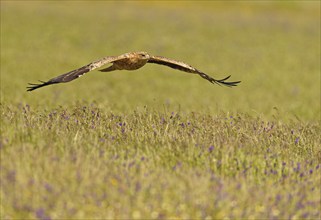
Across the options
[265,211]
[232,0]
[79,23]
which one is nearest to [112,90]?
[265,211]

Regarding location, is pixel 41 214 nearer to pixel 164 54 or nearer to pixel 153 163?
pixel 153 163

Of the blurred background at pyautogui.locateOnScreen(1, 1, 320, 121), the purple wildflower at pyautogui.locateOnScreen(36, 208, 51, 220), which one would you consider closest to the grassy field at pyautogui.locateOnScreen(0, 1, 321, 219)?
the purple wildflower at pyautogui.locateOnScreen(36, 208, 51, 220)

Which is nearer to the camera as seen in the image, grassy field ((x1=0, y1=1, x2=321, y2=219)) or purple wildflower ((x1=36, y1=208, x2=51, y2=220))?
purple wildflower ((x1=36, y1=208, x2=51, y2=220))

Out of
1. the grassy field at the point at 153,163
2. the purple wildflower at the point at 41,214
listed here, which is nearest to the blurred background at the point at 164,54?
the grassy field at the point at 153,163

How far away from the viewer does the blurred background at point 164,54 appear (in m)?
15.9

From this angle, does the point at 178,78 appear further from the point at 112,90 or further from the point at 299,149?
the point at 299,149

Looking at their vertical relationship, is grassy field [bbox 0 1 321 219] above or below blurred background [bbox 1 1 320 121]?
below

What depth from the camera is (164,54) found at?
80.1 feet

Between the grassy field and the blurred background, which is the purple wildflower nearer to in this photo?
the grassy field

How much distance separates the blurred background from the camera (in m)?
15.9

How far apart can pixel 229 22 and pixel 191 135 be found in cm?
3059

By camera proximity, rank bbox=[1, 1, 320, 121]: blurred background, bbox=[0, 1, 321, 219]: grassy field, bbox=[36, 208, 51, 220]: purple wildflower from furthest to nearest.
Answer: bbox=[1, 1, 320, 121]: blurred background, bbox=[0, 1, 321, 219]: grassy field, bbox=[36, 208, 51, 220]: purple wildflower

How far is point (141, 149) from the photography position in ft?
20.5

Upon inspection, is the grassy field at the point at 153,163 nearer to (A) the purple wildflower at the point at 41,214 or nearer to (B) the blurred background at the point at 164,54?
(A) the purple wildflower at the point at 41,214
